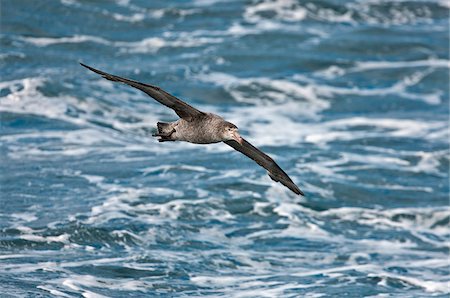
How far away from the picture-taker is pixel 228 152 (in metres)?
22.3

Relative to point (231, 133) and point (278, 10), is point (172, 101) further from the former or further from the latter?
point (278, 10)

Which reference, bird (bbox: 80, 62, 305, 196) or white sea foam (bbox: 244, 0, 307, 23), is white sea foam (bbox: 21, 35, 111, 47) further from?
bird (bbox: 80, 62, 305, 196)

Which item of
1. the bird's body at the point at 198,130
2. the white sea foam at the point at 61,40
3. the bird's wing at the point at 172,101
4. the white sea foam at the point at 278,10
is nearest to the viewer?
the bird's wing at the point at 172,101

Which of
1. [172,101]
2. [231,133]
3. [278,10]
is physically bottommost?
→ [231,133]

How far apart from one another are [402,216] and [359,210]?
0.82 meters

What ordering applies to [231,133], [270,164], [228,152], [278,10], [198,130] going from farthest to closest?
[278,10]
[228,152]
[270,164]
[198,130]
[231,133]

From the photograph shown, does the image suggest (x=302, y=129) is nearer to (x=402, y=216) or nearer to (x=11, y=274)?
(x=402, y=216)

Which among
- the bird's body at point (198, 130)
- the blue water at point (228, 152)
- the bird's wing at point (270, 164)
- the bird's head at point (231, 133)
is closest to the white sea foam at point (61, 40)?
the blue water at point (228, 152)

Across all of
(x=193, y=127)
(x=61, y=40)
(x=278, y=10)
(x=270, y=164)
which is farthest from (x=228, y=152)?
(x=193, y=127)

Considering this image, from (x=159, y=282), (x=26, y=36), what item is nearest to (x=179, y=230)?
(x=159, y=282)

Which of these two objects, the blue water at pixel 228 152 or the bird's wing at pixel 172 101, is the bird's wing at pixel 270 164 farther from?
the blue water at pixel 228 152

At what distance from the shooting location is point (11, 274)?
48.0ft

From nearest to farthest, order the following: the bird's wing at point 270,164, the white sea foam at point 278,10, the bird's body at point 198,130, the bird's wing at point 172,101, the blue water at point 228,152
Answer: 1. the bird's wing at point 172,101
2. the bird's body at point 198,130
3. the bird's wing at point 270,164
4. the blue water at point 228,152
5. the white sea foam at point 278,10

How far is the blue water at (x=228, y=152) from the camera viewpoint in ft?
53.8
